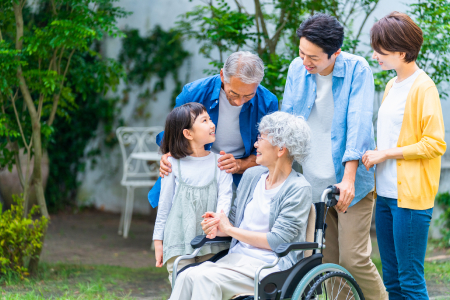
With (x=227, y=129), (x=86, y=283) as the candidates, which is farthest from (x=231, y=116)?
(x=86, y=283)

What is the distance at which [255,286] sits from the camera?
6.07ft

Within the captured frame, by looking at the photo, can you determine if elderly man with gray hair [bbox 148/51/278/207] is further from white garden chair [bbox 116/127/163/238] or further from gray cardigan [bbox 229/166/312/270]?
white garden chair [bbox 116/127/163/238]

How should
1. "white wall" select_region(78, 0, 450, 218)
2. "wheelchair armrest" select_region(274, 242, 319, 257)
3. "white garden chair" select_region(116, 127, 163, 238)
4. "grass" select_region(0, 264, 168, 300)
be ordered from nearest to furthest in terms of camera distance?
"wheelchair armrest" select_region(274, 242, 319, 257) < "grass" select_region(0, 264, 168, 300) < "white garden chair" select_region(116, 127, 163, 238) < "white wall" select_region(78, 0, 450, 218)

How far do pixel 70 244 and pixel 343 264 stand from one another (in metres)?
3.58

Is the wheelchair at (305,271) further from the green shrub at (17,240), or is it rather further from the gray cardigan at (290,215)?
the green shrub at (17,240)

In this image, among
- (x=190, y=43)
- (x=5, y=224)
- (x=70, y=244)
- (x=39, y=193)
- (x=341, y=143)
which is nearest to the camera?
(x=341, y=143)

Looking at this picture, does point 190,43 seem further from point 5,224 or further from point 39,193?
point 5,224

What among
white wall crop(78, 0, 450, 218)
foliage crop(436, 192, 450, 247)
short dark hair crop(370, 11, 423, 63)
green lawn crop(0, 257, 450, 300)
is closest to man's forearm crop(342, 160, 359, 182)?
short dark hair crop(370, 11, 423, 63)

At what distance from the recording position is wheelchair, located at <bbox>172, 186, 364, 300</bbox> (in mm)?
1871

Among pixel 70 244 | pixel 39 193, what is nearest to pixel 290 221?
pixel 39 193

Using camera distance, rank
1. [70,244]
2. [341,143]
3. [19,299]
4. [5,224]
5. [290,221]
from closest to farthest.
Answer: [290,221], [341,143], [19,299], [5,224], [70,244]

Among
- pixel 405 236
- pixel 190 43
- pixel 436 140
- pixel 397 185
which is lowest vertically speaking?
pixel 405 236

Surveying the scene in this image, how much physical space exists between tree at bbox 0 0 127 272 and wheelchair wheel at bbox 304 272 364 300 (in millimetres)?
2212

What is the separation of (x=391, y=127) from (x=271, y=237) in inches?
26.8
